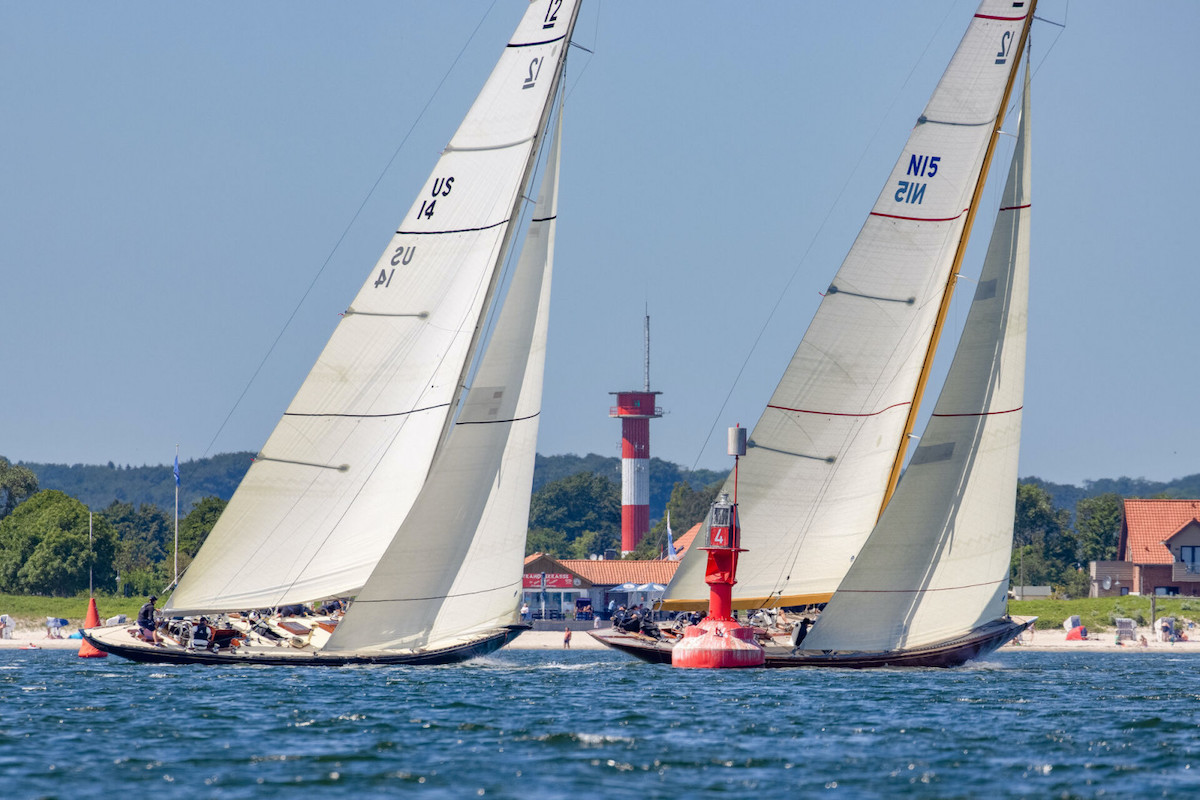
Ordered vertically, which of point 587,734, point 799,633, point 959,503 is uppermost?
point 959,503

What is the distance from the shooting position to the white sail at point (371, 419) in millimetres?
34062

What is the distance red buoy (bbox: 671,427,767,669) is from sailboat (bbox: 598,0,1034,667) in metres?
0.60

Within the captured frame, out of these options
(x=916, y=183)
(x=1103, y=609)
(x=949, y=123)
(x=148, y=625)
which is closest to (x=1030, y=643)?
(x=1103, y=609)

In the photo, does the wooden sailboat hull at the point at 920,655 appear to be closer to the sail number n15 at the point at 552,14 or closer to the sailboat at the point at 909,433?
the sailboat at the point at 909,433

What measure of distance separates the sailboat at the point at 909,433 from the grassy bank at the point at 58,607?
37634 mm

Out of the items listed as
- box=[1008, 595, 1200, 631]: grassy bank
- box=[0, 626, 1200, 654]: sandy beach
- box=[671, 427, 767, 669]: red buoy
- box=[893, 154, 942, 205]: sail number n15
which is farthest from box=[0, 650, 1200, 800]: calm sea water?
box=[1008, 595, 1200, 631]: grassy bank

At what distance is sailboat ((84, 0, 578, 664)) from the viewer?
111 feet

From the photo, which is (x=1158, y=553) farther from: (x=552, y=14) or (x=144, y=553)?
(x=144, y=553)

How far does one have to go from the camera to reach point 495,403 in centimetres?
3462

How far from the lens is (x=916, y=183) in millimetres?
35750

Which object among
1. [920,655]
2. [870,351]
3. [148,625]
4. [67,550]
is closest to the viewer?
[920,655]

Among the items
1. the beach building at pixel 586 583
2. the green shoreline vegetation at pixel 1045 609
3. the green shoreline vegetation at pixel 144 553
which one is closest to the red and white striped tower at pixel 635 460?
the green shoreline vegetation at pixel 144 553

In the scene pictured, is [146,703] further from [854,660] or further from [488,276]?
[854,660]

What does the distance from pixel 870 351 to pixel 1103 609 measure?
1425 inches
